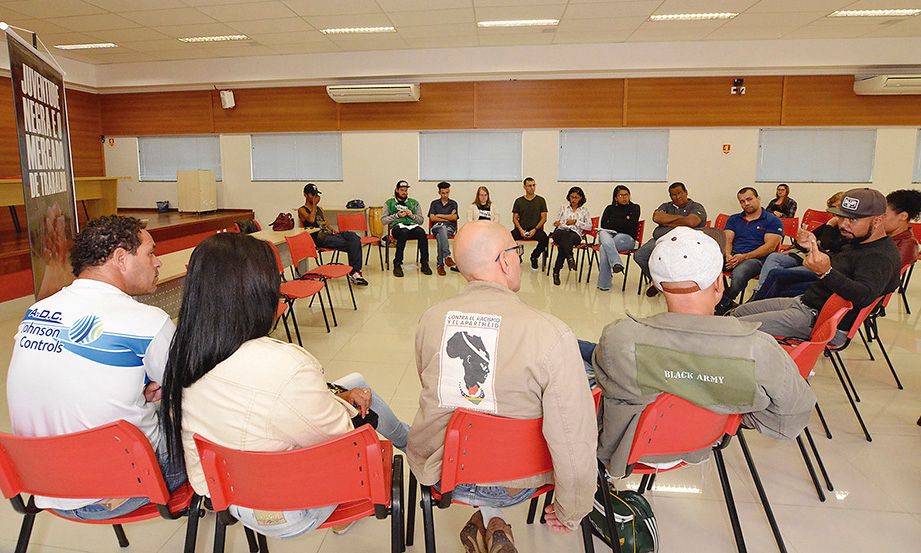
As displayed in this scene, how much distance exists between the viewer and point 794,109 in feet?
27.8

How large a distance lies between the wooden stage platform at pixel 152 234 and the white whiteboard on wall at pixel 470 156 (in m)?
3.45

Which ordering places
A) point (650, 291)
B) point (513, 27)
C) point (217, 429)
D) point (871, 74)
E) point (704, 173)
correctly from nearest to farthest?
1. point (217, 429)
2. point (650, 291)
3. point (513, 27)
4. point (871, 74)
5. point (704, 173)

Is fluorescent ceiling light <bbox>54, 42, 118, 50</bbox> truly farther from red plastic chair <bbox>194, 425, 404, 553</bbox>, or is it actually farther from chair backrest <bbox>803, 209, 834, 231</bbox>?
chair backrest <bbox>803, 209, 834, 231</bbox>

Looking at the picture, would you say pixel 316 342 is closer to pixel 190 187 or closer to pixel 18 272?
A: pixel 18 272

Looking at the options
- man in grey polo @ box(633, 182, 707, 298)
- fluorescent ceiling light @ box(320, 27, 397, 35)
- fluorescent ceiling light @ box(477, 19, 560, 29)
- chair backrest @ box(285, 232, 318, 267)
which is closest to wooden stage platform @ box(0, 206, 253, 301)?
chair backrest @ box(285, 232, 318, 267)

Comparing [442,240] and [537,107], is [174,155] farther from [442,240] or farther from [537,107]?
[537,107]

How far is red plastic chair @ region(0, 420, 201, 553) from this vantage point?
1.30m

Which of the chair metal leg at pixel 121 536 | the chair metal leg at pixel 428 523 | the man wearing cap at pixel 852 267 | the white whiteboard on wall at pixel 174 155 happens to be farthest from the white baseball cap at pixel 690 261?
the white whiteboard on wall at pixel 174 155

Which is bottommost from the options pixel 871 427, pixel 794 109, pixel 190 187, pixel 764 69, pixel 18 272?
pixel 871 427

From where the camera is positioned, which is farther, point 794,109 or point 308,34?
point 794,109

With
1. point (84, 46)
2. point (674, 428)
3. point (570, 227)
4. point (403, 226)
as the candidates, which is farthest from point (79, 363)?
point (84, 46)

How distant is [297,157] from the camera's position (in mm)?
9797

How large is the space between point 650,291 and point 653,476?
3912 mm

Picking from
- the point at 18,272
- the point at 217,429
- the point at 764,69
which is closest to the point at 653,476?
the point at 217,429
